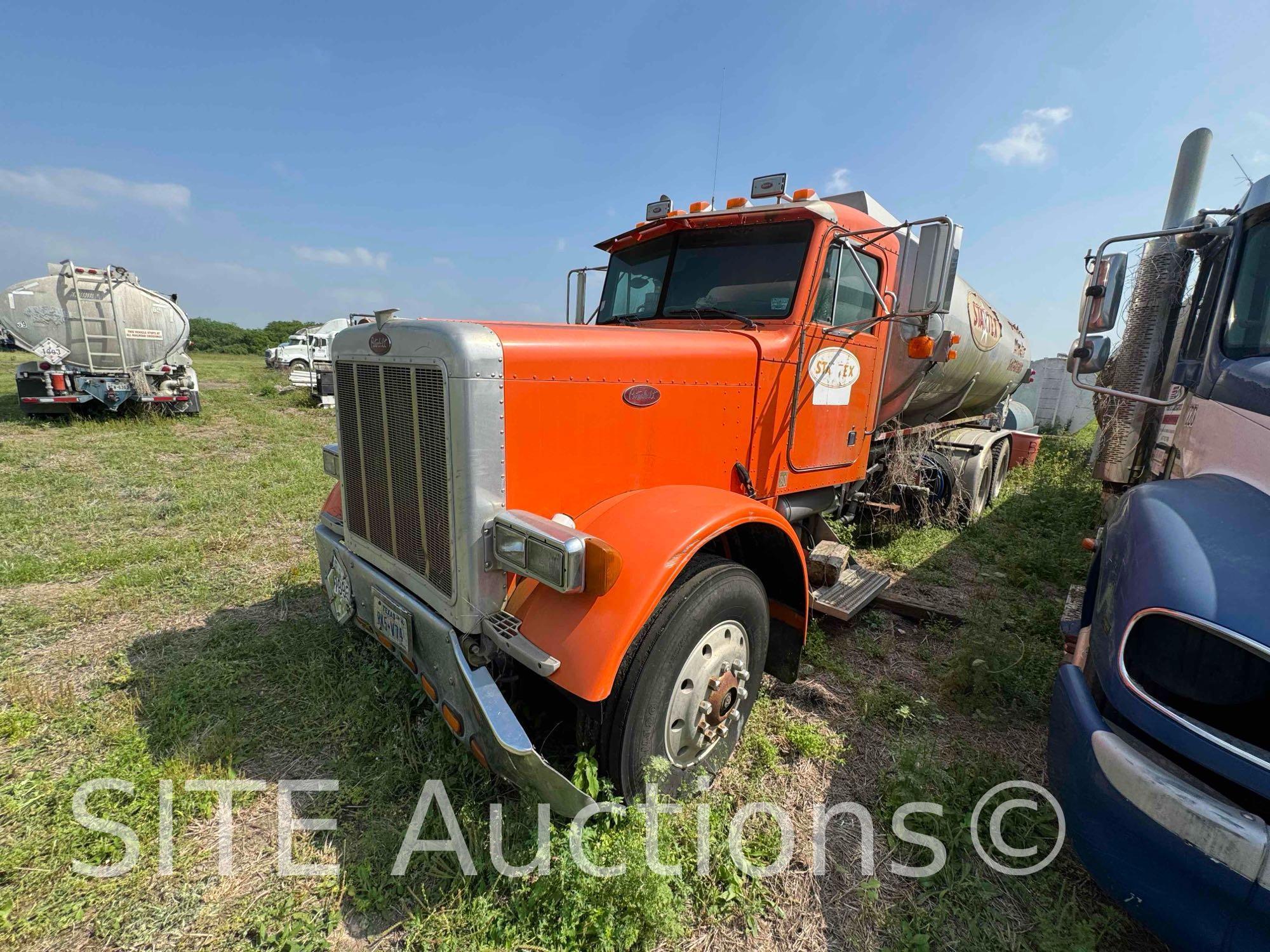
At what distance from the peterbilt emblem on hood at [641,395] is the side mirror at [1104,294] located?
2224 millimetres

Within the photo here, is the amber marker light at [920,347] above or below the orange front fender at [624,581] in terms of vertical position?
above

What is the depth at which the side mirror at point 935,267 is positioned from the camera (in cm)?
307

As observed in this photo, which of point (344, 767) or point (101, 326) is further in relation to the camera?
point (101, 326)

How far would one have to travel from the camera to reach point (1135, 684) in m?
1.63

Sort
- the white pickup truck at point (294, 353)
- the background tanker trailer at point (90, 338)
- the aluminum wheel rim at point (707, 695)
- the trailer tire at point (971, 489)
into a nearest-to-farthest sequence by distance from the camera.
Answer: the aluminum wheel rim at point (707, 695) → the trailer tire at point (971, 489) → the background tanker trailer at point (90, 338) → the white pickup truck at point (294, 353)

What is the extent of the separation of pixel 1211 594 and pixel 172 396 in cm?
1628

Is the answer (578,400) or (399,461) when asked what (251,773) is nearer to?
(399,461)

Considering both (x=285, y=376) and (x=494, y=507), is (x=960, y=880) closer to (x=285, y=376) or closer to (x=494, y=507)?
(x=494, y=507)

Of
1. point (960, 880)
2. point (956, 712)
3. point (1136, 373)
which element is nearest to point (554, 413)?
point (960, 880)

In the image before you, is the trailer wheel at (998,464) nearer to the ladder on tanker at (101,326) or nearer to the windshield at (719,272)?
the windshield at (719,272)

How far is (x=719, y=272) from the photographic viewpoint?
353cm

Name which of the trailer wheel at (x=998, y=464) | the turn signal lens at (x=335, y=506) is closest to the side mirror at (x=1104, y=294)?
the turn signal lens at (x=335, y=506)

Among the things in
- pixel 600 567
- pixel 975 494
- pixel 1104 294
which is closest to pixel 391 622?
pixel 600 567

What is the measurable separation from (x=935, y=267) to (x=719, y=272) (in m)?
1.20
